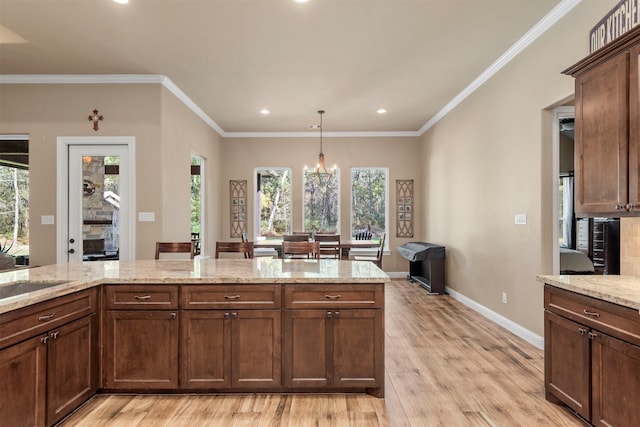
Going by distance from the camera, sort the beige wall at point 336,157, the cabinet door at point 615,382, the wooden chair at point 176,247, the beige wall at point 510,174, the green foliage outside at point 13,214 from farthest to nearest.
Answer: the beige wall at point 336,157, the green foliage outside at point 13,214, the wooden chair at point 176,247, the beige wall at point 510,174, the cabinet door at point 615,382

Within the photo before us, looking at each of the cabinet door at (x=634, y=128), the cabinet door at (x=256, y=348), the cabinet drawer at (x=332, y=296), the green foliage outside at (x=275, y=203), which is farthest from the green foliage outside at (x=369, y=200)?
the cabinet door at (x=634, y=128)

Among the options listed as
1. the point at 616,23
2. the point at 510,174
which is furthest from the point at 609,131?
the point at 510,174

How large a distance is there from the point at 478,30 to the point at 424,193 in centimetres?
411

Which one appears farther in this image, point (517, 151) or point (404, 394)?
point (517, 151)

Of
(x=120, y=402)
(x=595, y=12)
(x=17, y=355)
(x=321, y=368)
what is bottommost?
(x=120, y=402)

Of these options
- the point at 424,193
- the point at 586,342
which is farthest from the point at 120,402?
the point at 424,193

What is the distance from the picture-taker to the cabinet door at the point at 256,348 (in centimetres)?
234

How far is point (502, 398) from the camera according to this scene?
2424 mm

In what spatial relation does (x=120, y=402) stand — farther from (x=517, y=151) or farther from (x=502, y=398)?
(x=517, y=151)

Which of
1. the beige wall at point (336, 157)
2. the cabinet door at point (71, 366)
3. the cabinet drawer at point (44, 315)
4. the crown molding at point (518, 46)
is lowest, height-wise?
the cabinet door at point (71, 366)

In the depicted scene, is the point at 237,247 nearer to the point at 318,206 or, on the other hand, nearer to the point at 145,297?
the point at 145,297

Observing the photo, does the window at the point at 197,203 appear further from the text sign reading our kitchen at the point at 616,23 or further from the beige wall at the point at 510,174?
the text sign reading our kitchen at the point at 616,23

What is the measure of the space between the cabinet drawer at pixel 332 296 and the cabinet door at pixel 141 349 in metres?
0.79

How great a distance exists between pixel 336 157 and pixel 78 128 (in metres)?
4.42
